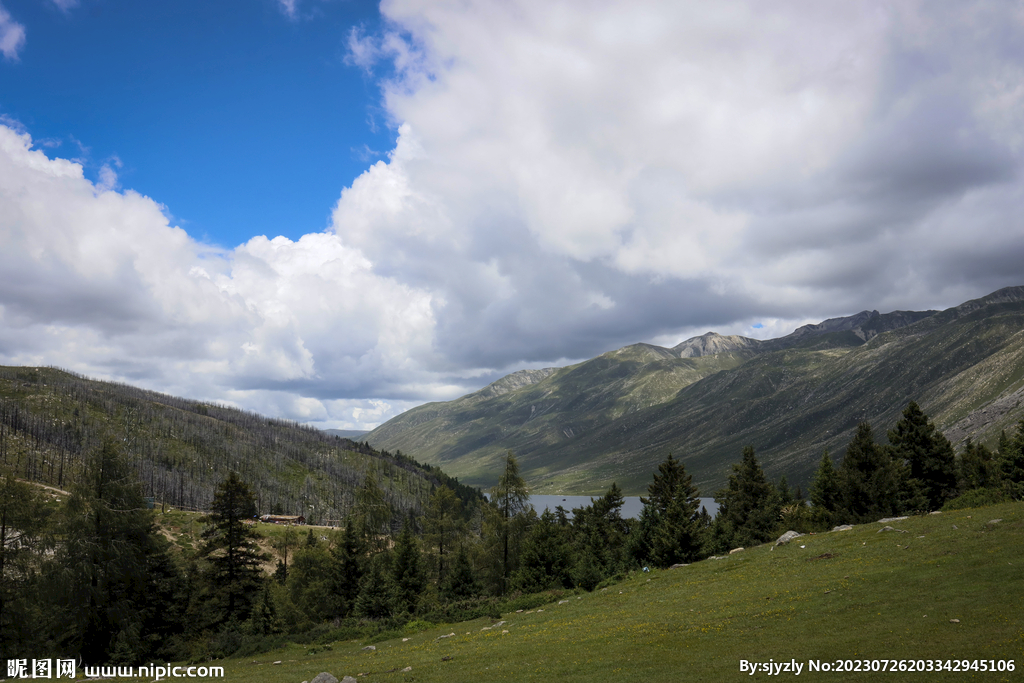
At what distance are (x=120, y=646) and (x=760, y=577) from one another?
4402cm

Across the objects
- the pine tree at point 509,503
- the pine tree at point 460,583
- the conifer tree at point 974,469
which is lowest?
the pine tree at point 460,583

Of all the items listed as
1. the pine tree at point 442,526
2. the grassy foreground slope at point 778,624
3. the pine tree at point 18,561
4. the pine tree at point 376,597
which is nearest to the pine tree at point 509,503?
the pine tree at point 442,526

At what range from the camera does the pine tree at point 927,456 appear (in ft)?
213

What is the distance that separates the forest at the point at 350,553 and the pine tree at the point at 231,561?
0.52 ft

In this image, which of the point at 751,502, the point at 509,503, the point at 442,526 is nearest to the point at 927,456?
the point at 751,502

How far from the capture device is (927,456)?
65.9 meters

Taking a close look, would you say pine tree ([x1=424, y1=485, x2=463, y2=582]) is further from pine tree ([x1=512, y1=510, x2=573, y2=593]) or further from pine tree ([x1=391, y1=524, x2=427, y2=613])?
pine tree ([x1=512, y1=510, x2=573, y2=593])

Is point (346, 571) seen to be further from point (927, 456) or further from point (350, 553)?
point (927, 456)

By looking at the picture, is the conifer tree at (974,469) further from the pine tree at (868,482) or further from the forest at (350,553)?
the pine tree at (868,482)

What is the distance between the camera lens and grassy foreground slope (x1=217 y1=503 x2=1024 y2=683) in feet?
59.8

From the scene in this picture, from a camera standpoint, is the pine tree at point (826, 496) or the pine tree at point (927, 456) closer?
the pine tree at point (826, 496)

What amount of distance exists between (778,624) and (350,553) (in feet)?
162

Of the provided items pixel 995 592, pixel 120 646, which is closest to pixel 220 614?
pixel 120 646

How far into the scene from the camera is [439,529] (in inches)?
2643
